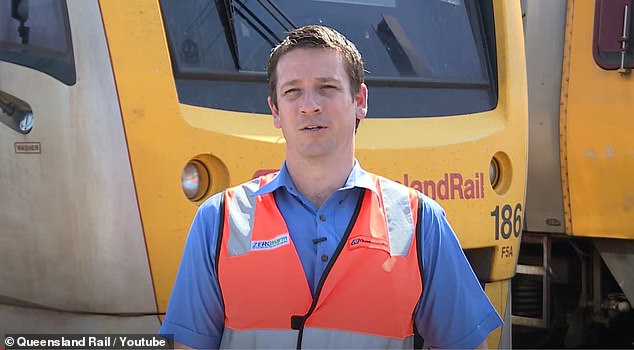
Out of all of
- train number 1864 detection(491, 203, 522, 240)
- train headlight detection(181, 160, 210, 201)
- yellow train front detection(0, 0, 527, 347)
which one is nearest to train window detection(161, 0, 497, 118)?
yellow train front detection(0, 0, 527, 347)

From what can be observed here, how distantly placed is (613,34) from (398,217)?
3.26 m

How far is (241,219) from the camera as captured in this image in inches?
81.1

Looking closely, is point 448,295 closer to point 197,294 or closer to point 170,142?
point 197,294

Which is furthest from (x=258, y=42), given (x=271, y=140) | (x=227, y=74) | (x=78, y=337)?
(x=78, y=337)

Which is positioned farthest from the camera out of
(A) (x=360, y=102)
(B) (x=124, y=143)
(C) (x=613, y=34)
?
(C) (x=613, y=34)

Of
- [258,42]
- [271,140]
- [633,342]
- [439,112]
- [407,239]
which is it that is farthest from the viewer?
[633,342]

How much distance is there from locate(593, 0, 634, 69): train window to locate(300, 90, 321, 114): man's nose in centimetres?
328

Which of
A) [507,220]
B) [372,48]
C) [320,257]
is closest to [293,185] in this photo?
[320,257]

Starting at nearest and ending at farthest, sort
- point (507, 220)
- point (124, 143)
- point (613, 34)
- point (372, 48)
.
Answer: point (124, 143) < point (372, 48) < point (507, 220) < point (613, 34)

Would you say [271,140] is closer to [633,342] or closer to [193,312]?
[193,312]

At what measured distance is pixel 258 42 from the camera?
132 inches

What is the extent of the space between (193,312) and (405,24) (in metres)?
2.17

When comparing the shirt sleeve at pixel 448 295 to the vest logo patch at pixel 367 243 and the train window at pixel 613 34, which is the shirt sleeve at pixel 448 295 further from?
→ the train window at pixel 613 34

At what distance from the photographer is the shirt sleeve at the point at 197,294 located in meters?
2.03
